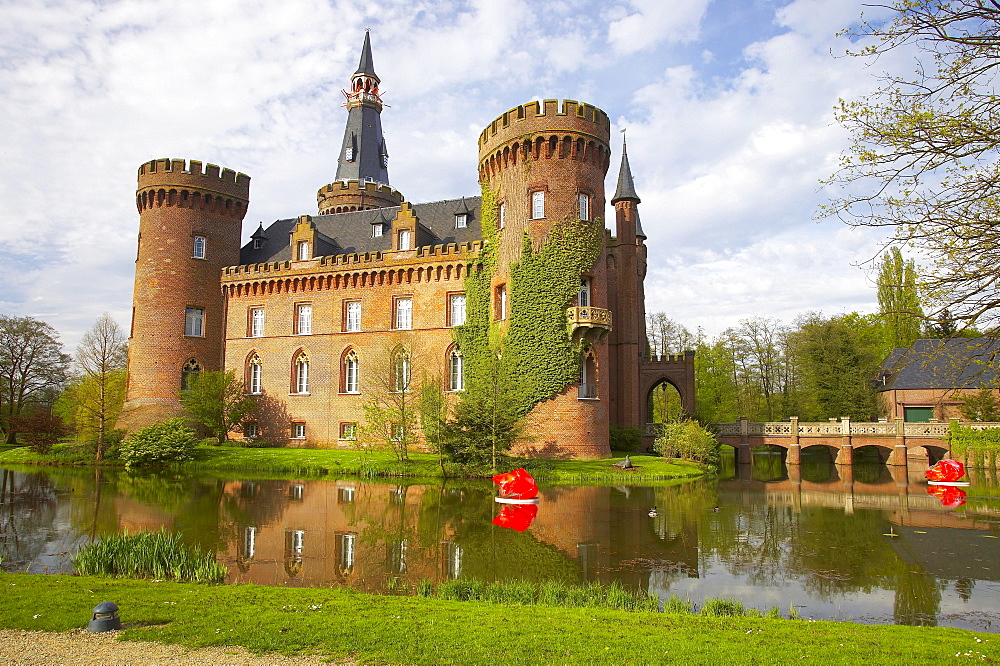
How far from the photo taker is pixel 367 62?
44.9 m

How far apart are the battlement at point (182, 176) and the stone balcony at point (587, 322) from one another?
20.3 m

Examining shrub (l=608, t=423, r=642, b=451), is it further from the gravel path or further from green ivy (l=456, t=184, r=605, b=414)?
the gravel path

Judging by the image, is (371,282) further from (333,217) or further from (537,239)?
(537,239)

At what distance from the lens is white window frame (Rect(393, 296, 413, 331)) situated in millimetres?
33719

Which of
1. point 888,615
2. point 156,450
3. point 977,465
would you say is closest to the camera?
point 888,615

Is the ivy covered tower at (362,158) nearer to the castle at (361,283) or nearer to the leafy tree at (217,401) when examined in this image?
the castle at (361,283)

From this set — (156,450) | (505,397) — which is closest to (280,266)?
(156,450)

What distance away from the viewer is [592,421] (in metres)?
28.2

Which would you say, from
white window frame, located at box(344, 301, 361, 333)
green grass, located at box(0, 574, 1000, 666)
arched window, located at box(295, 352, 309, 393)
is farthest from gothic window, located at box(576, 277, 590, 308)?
green grass, located at box(0, 574, 1000, 666)

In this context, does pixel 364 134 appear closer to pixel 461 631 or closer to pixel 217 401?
pixel 217 401

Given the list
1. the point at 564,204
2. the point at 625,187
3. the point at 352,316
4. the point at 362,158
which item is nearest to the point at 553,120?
the point at 564,204

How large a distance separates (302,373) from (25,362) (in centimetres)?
2660

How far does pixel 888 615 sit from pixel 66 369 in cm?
5691

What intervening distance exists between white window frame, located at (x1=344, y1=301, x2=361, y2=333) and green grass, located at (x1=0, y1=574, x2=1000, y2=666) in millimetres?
26662
